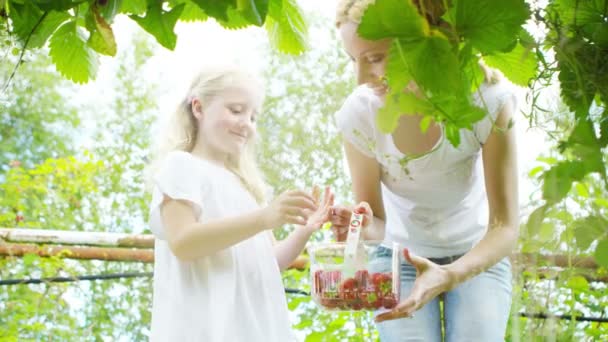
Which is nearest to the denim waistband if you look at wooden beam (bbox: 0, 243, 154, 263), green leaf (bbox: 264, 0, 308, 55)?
green leaf (bbox: 264, 0, 308, 55)

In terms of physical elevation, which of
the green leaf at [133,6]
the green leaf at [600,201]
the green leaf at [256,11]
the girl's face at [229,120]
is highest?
the girl's face at [229,120]

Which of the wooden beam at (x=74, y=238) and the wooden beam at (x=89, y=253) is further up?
the wooden beam at (x=74, y=238)

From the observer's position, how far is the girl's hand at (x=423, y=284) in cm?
123

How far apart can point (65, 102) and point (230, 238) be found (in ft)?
13.4

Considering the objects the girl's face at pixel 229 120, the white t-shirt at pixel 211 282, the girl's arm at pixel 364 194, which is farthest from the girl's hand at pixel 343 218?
the girl's face at pixel 229 120

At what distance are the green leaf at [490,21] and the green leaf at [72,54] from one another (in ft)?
0.65

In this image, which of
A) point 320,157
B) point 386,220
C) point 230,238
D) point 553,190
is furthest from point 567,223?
point 320,157

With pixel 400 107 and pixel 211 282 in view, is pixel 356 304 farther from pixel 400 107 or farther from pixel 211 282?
pixel 400 107

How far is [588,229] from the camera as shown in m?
0.30

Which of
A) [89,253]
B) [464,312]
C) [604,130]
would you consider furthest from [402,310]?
[89,253]

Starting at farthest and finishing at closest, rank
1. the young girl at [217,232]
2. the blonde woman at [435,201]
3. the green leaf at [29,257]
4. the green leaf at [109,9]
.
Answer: the green leaf at [29,257]
the young girl at [217,232]
the blonde woman at [435,201]
the green leaf at [109,9]

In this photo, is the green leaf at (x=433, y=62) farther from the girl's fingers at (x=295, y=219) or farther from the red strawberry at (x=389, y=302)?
the girl's fingers at (x=295, y=219)

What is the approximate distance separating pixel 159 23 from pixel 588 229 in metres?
0.21

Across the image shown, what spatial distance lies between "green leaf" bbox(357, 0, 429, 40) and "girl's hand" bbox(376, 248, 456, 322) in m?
0.90
